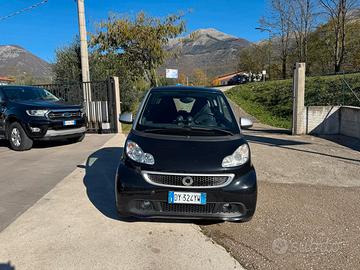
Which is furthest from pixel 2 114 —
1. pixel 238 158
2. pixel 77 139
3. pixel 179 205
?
pixel 238 158

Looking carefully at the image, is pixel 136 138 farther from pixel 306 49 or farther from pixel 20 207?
pixel 306 49

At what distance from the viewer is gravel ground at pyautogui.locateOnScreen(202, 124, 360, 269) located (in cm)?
315

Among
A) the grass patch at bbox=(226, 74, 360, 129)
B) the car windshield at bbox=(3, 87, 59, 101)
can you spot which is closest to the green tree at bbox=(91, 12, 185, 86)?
the grass patch at bbox=(226, 74, 360, 129)

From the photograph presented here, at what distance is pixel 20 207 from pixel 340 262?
12.9 feet

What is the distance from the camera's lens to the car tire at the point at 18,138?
786cm

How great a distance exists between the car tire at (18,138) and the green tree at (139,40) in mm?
15263

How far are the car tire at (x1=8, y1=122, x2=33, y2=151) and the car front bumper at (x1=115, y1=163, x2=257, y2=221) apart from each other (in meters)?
5.43

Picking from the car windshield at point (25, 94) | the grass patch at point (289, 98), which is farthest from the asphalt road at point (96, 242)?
the grass patch at point (289, 98)

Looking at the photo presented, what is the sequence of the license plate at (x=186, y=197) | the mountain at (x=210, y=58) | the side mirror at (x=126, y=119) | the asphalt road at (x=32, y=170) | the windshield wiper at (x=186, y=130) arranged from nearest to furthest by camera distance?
1. the license plate at (x=186, y=197)
2. the windshield wiper at (x=186, y=130)
3. the asphalt road at (x=32, y=170)
4. the side mirror at (x=126, y=119)
5. the mountain at (x=210, y=58)

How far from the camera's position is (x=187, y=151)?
11.6 feet

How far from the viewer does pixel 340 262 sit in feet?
10.0

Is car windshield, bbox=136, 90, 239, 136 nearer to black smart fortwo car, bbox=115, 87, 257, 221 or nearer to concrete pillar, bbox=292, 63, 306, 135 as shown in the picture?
black smart fortwo car, bbox=115, 87, 257, 221

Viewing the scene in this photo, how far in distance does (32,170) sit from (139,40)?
1854cm

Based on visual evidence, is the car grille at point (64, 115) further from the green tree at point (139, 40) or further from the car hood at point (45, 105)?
the green tree at point (139, 40)
